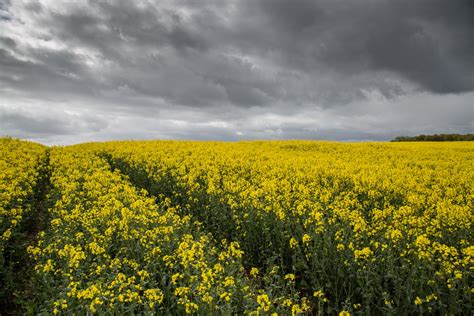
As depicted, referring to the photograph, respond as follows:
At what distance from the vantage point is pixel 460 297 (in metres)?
6.11

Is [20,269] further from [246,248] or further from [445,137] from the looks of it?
[445,137]

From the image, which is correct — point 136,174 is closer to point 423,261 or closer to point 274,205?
point 274,205

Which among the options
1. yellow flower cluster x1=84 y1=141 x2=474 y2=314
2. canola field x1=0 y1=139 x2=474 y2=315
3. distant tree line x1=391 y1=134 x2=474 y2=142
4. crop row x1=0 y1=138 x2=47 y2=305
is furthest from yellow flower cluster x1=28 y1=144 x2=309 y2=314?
distant tree line x1=391 y1=134 x2=474 y2=142

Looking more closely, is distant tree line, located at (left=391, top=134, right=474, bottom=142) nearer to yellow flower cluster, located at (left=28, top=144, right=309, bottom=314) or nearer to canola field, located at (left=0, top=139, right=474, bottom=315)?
canola field, located at (left=0, top=139, right=474, bottom=315)

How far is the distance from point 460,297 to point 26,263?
32.6 ft

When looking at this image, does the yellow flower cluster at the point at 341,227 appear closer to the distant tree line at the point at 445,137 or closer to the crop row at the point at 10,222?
the crop row at the point at 10,222

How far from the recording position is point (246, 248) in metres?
8.88

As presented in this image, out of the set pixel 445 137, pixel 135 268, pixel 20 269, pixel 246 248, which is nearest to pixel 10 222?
pixel 20 269

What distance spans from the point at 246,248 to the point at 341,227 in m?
2.52

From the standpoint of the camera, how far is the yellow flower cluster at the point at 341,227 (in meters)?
6.01

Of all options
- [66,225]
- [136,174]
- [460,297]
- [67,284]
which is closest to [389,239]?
[460,297]

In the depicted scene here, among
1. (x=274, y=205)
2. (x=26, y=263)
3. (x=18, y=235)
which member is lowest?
(x=26, y=263)

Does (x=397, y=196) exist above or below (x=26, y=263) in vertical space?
above

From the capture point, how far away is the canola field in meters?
5.39
